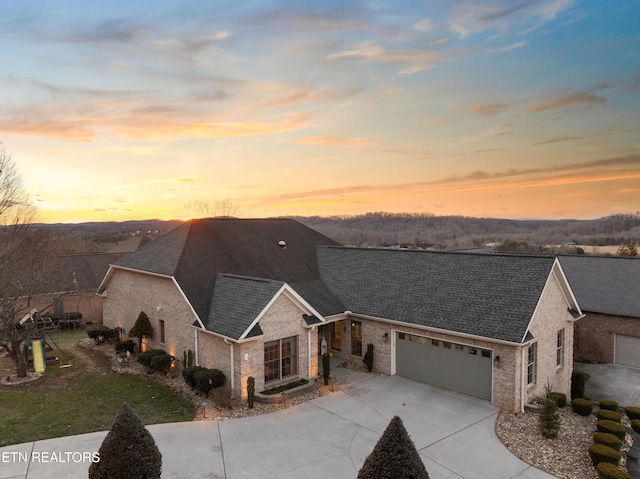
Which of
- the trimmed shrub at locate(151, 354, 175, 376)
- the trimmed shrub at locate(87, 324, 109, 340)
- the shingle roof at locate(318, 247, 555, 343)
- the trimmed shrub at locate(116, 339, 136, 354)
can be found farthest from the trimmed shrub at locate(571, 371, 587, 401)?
the trimmed shrub at locate(87, 324, 109, 340)

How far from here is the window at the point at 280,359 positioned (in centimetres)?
1591

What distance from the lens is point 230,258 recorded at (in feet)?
70.7

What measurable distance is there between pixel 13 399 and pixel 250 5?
1904 centimetres

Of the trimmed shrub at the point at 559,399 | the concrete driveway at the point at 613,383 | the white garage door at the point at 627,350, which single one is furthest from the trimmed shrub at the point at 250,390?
the white garage door at the point at 627,350

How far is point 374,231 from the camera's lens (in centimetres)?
11588

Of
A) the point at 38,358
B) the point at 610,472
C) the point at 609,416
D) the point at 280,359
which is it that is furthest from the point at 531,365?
the point at 38,358

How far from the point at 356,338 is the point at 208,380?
7.68 m

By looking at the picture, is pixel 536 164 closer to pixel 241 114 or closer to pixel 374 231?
pixel 241 114

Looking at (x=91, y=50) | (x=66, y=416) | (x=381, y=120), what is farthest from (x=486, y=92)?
(x=66, y=416)

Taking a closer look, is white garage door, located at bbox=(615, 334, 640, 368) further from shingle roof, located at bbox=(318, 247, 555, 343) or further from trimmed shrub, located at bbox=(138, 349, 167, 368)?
trimmed shrub, located at bbox=(138, 349, 167, 368)

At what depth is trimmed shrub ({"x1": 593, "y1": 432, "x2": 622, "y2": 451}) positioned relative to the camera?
11.5 m

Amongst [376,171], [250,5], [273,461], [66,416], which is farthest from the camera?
[376,171]

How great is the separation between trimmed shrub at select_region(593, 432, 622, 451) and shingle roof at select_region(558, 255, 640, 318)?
42.7 ft

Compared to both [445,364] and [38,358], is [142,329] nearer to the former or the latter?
[38,358]
